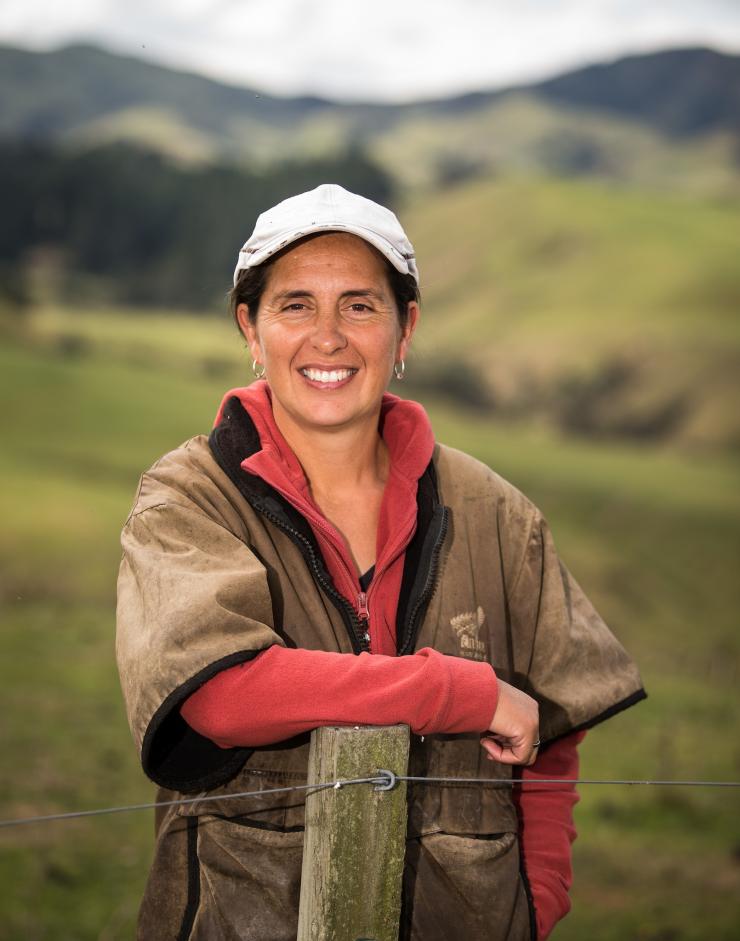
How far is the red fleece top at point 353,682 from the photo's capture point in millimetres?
2115

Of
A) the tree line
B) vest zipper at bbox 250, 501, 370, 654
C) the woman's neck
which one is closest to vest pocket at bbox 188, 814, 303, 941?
vest zipper at bbox 250, 501, 370, 654

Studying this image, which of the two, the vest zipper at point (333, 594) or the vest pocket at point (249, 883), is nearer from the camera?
the vest pocket at point (249, 883)

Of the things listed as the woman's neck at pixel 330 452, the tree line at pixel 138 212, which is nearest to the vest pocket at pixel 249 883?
the woman's neck at pixel 330 452

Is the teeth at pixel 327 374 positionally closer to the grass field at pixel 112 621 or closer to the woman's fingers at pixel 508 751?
the woman's fingers at pixel 508 751

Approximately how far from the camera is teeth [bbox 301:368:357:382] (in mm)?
2637

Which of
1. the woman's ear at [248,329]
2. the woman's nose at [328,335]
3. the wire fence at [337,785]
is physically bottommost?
the wire fence at [337,785]

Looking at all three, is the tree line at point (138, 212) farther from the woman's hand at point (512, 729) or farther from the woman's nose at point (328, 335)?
the woman's hand at point (512, 729)

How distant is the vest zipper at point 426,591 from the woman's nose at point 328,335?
0.48m

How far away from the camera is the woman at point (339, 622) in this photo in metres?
2.17

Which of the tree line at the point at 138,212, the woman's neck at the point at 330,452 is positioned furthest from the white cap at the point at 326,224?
the tree line at the point at 138,212

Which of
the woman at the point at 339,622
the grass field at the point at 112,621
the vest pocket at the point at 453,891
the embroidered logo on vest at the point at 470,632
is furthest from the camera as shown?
the grass field at the point at 112,621

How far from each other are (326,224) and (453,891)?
153cm

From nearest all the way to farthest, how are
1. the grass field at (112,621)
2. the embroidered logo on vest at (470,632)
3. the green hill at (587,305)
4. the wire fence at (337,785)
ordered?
the wire fence at (337,785)
the embroidered logo on vest at (470,632)
the grass field at (112,621)
the green hill at (587,305)

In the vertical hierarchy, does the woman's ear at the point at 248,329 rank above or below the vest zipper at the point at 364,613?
above
